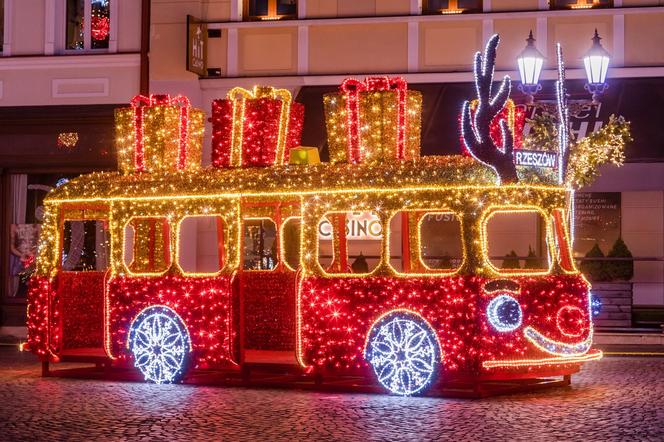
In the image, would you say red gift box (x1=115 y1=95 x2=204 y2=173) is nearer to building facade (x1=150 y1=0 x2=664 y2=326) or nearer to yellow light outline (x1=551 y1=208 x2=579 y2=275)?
yellow light outline (x1=551 y1=208 x2=579 y2=275)

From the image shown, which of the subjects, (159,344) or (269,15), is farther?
(269,15)

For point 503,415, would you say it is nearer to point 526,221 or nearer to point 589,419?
point 589,419

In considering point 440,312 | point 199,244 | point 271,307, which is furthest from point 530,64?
point 199,244

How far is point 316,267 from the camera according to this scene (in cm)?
1220

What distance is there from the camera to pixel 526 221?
20.9 meters

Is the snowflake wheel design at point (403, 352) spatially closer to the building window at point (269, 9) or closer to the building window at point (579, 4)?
the building window at point (579, 4)

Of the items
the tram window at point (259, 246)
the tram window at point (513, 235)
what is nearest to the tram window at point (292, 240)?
the tram window at point (259, 246)

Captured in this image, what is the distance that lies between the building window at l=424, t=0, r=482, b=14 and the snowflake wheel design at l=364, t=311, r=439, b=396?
10.5m

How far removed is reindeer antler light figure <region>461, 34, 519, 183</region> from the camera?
1143 centimetres

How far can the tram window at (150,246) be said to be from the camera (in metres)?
14.1

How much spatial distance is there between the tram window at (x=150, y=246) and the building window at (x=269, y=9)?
8.28 m

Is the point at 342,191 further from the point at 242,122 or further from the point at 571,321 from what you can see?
the point at 571,321

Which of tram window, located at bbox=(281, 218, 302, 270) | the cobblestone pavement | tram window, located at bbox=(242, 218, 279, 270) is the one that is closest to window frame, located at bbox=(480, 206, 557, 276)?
the cobblestone pavement

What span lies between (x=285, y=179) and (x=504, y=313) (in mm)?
2574
